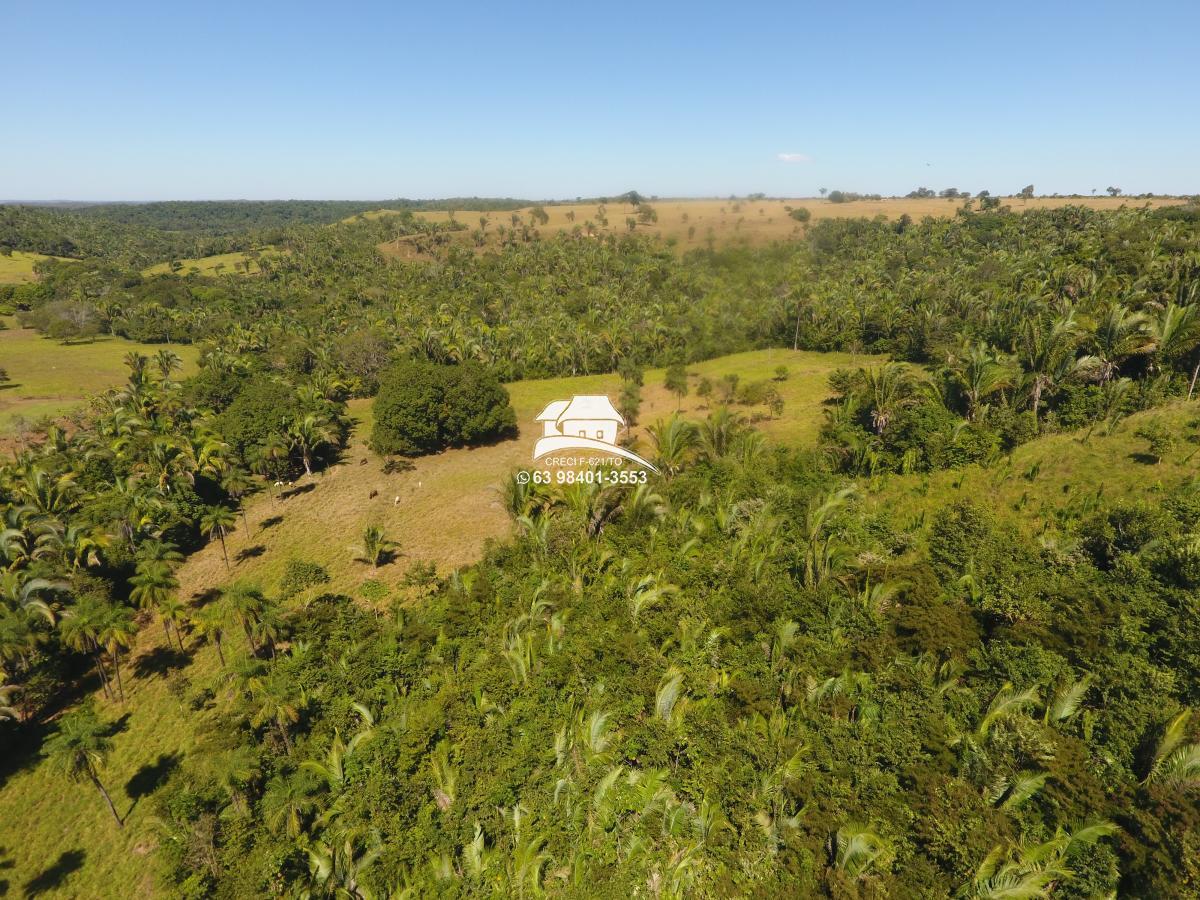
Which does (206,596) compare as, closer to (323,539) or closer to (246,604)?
(323,539)

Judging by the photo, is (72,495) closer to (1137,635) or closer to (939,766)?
(939,766)

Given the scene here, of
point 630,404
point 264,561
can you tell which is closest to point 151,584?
point 264,561

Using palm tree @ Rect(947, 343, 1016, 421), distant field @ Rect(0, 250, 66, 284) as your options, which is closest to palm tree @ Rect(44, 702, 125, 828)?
palm tree @ Rect(947, 343, 1016, 421)

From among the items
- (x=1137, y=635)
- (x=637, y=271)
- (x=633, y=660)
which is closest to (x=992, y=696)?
(x=1137, y=635)

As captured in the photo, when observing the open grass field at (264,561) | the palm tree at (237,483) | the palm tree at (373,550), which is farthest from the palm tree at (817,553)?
the palm tree at (237,483)

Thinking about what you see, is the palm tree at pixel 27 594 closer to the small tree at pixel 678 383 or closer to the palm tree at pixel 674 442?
the palm tree at pixel 674 442
